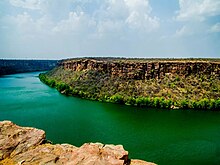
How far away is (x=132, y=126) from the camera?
3850 cm

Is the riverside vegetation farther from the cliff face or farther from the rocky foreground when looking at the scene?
the rocky foreground

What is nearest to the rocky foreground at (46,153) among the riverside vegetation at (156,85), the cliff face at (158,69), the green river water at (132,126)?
the green river water at (132,126)

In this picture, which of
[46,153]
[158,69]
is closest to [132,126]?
[46,153]

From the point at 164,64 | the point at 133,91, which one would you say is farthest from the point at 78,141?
the point at 164,64

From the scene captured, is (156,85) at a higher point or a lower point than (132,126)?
higher

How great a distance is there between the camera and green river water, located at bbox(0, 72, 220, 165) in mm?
28284

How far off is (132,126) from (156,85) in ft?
82.7

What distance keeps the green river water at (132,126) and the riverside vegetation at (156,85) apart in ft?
11.3

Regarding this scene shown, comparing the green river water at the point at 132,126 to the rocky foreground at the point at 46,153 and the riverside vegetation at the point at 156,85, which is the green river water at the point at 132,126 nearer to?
the riverside vegetation at the point at 156,85

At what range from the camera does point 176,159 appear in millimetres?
26156

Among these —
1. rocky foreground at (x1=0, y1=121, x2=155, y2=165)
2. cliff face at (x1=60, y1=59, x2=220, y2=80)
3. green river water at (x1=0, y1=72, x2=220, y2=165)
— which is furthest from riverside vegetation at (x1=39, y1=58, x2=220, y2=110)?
rocky foreground at (x1=0, y1=121, x2=155, y2=165)

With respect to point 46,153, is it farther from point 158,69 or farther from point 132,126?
point 158,69

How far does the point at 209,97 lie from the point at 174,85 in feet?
27.7

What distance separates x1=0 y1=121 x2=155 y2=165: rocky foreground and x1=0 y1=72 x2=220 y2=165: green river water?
44.2ft
